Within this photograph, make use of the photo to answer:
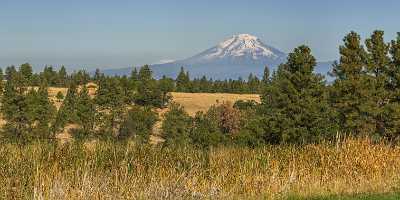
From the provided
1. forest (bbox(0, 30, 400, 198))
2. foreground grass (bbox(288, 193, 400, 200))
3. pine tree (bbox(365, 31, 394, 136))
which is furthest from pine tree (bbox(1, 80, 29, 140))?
foreground grass (bbox(288, 193, 400, 200))

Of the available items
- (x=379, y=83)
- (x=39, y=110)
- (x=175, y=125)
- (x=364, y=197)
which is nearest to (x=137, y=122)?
(x=175, y=125)

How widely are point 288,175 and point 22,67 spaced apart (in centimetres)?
11680

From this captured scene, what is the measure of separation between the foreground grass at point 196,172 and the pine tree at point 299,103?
28.3 meters

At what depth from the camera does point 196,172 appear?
43.2 feet

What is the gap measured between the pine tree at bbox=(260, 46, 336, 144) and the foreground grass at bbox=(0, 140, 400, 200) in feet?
92.8

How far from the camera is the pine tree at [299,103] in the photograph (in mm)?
45312

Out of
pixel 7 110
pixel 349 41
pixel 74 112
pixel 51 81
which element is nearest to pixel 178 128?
pixel 74 112

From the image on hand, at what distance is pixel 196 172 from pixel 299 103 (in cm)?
3371

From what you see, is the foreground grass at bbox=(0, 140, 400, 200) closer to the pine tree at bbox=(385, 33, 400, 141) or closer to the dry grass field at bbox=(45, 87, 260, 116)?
the pine tree at bbox=(385, 33, 400, 141)

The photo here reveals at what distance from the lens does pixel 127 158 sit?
1301cm

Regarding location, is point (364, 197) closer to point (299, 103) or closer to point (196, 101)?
point (299, 103)

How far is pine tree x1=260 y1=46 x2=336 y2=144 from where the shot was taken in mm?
45312

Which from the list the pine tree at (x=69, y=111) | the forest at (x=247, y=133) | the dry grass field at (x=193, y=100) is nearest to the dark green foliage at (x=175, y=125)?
the forest at (x=247, y=133)

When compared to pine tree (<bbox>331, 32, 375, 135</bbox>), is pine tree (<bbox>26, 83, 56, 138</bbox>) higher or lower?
lower
